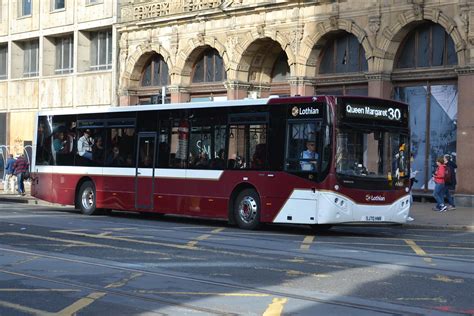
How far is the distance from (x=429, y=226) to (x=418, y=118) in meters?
7.53

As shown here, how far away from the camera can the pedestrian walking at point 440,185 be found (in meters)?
23.2

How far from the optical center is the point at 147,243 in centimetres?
1452

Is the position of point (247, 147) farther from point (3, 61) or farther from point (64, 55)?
point (3, 61)

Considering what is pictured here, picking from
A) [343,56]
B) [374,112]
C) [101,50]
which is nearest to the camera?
[374,112]

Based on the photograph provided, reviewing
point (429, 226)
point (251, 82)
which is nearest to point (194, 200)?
point (429, 226)

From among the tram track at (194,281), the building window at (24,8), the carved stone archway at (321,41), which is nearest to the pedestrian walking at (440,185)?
the carved stone archway at (321,41)

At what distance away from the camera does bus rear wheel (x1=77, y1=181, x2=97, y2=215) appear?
22372 millimetres

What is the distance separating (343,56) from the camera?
29.0 m

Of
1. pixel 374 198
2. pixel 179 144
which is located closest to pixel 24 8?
pixel 179 144

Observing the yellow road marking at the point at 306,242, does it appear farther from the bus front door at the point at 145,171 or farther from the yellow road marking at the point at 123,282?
the bus front door at the point at 145,171

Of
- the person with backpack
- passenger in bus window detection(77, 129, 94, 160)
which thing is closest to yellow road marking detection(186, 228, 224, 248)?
passenger in bus window detection(77, 129, 94, 160)

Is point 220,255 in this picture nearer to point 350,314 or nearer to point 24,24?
point 350,314

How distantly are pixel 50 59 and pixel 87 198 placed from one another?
20.8m

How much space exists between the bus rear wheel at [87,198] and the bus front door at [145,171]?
2.08m
